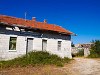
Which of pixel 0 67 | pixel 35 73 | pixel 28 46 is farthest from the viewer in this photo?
pixel 28 46

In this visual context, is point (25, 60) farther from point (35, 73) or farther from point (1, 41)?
point (35, 73)

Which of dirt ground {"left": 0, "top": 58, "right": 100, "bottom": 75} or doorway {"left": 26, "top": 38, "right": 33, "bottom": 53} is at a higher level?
doorway {"left": 26, "top": 38, "right": 33, "bottom": 53}

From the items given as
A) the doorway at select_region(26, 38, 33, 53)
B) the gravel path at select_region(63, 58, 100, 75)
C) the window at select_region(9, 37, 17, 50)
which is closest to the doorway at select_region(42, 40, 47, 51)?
the doorway at select_region(26, 38, 33, 53)

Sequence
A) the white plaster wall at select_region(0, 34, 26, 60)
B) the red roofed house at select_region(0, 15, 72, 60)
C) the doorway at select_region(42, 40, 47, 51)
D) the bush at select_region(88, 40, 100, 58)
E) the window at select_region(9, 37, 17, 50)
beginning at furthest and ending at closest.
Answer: the bush at select_region(88, 40, 100, 58)
the doorway at select_region(42, 40, 47, 51)
the window at select_region(9, 37, 17, 50)
the red roofed house at select_region(0, 15, 72, 60)
the white plaster wall at select_region(0, 34, 26, 60)

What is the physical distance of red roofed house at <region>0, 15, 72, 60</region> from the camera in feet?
61.5

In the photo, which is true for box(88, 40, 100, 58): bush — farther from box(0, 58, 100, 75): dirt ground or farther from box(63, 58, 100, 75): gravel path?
box(0, 58, 100, 75): dirt ground

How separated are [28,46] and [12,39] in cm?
249

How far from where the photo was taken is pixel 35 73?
46.3 ft

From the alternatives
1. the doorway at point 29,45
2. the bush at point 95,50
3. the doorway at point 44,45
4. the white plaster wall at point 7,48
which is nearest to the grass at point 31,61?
the white plaster wall at point 7,48

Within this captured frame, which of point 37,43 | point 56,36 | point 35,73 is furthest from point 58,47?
point 35,73

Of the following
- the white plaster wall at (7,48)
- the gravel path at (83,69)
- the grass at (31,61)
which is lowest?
the gravel path at (83,69)

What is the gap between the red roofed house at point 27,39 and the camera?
18750mm

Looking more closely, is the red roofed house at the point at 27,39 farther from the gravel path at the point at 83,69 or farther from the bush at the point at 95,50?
the bush at the point at 95,50

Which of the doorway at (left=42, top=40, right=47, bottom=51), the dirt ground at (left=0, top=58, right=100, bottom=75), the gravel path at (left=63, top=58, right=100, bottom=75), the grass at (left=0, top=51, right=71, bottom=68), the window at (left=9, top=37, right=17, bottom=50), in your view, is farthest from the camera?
the doorway at (left=42, top=40, right=47, bottom=51)
